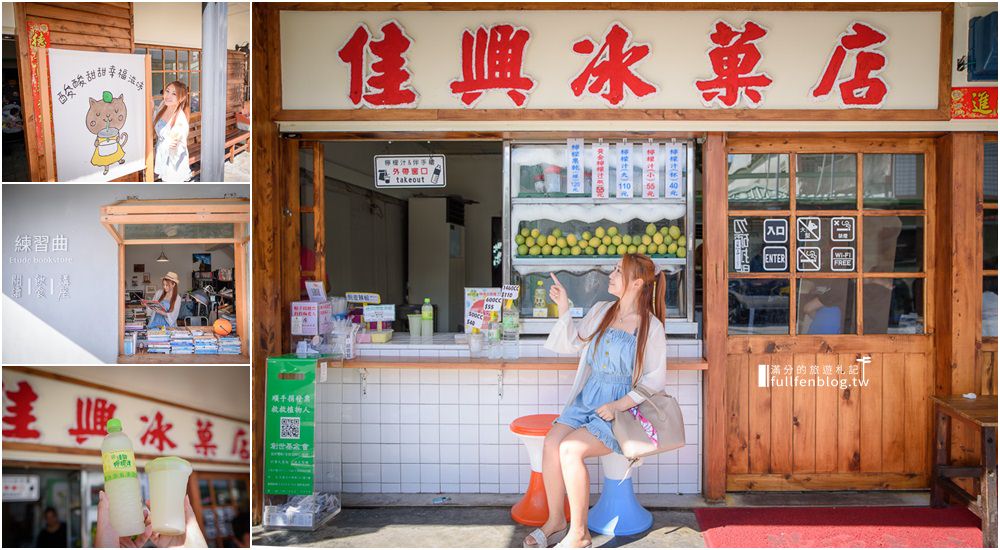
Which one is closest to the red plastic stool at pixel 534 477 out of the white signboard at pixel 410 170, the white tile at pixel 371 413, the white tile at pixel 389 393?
the white tile at pixel 389 393

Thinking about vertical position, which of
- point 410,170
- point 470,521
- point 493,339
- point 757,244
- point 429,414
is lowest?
point 470,521

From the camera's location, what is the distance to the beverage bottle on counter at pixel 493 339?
17.3 ft

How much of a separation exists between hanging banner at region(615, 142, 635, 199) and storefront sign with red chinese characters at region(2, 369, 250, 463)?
3226mm

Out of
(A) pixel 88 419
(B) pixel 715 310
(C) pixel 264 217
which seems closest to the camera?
(A) pixel 88 419

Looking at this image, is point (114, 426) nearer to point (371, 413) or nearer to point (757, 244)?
point (371, 413)

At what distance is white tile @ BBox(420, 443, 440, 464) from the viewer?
536 cm

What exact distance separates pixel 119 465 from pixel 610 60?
3764mm

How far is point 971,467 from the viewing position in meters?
4.87

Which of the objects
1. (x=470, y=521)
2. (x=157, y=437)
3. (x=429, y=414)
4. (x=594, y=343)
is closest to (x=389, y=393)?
(x=429, y=414)

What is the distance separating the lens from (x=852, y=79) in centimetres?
504

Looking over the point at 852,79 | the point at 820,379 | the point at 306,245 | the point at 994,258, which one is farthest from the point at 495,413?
the point at 994,258

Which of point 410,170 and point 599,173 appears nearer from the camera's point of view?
point 599,173

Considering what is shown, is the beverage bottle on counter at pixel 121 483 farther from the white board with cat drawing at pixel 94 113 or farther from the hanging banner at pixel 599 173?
the hanging banner at pixel 599 173

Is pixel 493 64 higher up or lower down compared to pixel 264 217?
higher up
